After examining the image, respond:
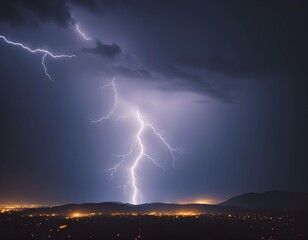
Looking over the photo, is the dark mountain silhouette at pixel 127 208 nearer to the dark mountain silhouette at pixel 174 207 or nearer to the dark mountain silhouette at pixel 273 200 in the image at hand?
the dark mountain silhouette at pixel 174 207

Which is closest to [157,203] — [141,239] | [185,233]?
[185,233]

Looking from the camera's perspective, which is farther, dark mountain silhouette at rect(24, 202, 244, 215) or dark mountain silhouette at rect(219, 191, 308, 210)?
dark mountain silhouette at rect(219, 191, 308, 210)

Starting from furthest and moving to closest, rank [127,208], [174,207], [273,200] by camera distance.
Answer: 1. [273,200]
2. [174,207]
3. [127,208]

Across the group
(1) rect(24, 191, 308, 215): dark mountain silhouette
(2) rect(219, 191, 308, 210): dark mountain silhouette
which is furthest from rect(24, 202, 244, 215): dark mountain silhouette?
(2) rect(219, 191, 308, 210): dark mountain silhouette

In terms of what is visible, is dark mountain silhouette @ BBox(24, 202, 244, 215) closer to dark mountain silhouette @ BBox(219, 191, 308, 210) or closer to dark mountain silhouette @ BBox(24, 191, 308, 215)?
dark mountain silhouette @ BBox(24, 191, 308, 215)

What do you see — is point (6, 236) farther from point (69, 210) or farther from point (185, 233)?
point (69, 210)

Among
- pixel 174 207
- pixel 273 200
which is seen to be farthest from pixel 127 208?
pixel 273 200

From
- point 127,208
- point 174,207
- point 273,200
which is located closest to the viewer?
point 127,208

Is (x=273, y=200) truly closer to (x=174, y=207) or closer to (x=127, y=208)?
(x=174, y=207)

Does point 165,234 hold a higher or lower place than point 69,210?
lower
